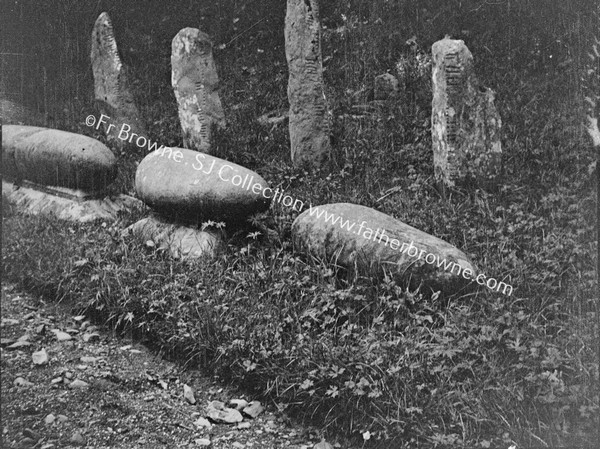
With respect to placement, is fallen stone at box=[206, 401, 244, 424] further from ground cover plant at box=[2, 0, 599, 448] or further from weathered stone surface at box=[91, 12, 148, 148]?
weathered stone surface at box=[91, 12, 148, 148]

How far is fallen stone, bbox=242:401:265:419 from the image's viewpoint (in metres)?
4.27

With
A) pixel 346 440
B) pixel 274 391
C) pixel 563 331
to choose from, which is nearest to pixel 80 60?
pixel 274 391

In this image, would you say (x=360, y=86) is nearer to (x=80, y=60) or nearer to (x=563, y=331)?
(x=80, y=60)

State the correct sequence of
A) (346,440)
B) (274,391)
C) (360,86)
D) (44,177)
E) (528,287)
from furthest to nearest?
(360,86), (44,177), (528,287), (274,391), (346,440)

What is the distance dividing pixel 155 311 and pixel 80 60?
7.66ft

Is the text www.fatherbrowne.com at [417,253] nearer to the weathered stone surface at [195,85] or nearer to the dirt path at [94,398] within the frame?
the dirt path at [94,398]

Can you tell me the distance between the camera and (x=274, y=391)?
4359 mm

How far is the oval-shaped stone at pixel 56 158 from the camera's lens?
458 cm

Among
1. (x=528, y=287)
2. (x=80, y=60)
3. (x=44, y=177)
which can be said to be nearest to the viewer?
(x=528, y=287)

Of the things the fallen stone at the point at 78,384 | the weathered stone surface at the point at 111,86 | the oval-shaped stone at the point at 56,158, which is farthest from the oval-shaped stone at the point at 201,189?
the fallen stone at the point at 78,384

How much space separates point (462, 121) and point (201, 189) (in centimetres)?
235

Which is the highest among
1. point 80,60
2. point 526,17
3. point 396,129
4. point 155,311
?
point 526,17

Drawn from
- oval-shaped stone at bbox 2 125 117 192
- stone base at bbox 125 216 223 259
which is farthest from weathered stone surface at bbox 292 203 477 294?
oval-shaped stone at bbox 2 125 117 192

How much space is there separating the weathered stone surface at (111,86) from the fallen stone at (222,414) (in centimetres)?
279
